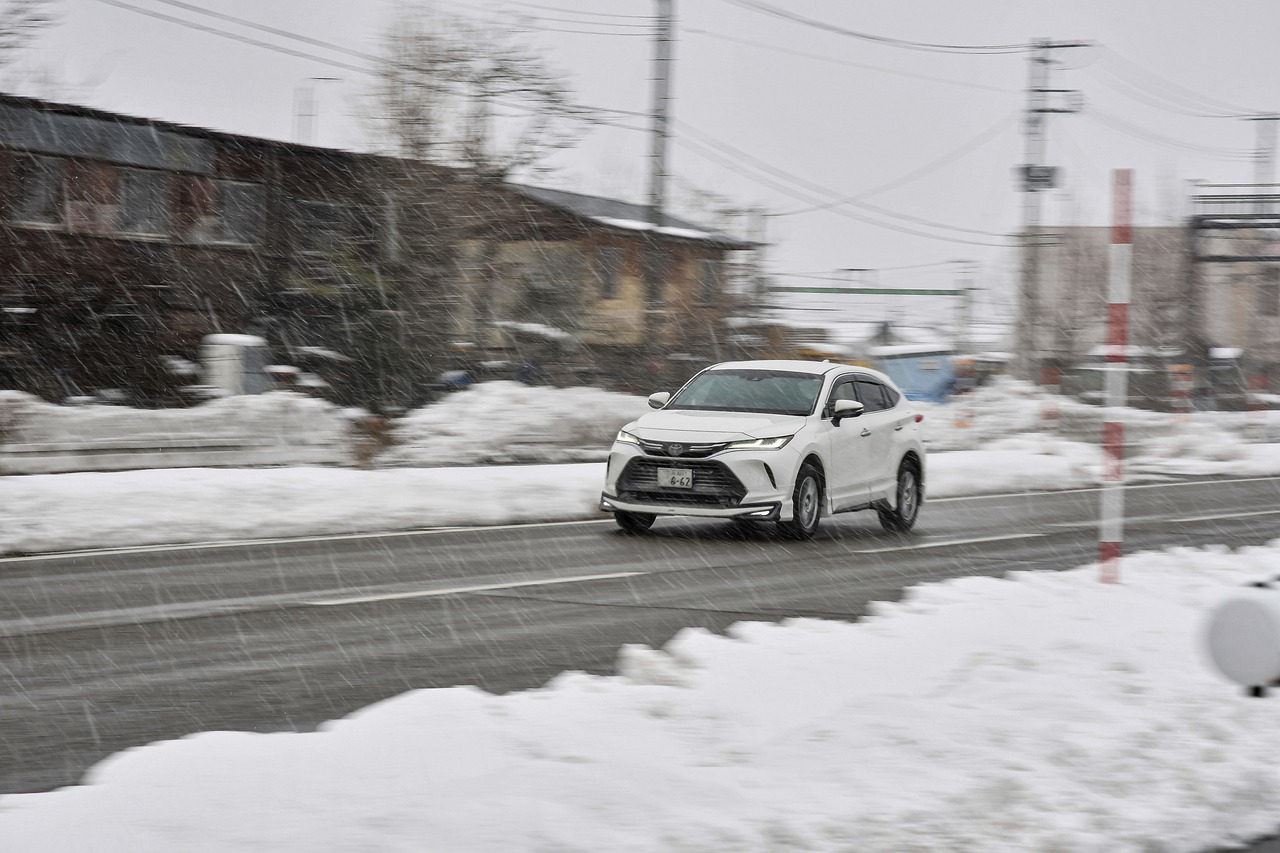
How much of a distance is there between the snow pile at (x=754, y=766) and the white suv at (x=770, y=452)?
6.41 metres

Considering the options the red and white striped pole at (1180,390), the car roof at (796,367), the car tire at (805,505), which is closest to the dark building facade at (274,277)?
the red and white striped pole at (1180,390)

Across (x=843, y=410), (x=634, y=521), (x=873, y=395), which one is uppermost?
(x=873, y=395)

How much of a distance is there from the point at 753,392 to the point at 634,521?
1.72m

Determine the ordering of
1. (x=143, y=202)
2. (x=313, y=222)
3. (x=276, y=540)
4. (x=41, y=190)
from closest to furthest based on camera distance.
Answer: (x=276, y=540)
(x=41, y=190)
(x=143, y=202)
(x=313, y=222)

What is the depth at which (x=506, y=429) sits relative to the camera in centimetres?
2034

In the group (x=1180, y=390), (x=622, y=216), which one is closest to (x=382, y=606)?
(x=1180, y=390)

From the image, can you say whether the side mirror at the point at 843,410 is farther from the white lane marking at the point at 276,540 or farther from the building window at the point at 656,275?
the building window at the point at 656,275

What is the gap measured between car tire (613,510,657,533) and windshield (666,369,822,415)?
3.79 ft

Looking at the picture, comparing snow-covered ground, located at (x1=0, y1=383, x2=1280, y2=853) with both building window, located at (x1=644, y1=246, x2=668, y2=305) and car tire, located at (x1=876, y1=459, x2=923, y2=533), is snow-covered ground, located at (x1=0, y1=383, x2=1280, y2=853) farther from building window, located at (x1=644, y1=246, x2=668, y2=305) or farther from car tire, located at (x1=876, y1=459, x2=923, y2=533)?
building window, located at (x1=644, y1=246, x2=668, y2=305)

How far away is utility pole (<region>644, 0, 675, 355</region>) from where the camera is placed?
28359mm

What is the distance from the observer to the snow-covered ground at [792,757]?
3914 millimetres

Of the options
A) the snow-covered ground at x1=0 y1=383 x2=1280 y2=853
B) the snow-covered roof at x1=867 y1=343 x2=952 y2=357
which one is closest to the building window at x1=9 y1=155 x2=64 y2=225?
the snow-covered roof at x1=867 y1=343 x2=952 y2=357

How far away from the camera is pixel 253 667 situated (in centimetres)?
706

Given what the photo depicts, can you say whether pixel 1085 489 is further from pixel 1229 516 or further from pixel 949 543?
pixel 949 543
